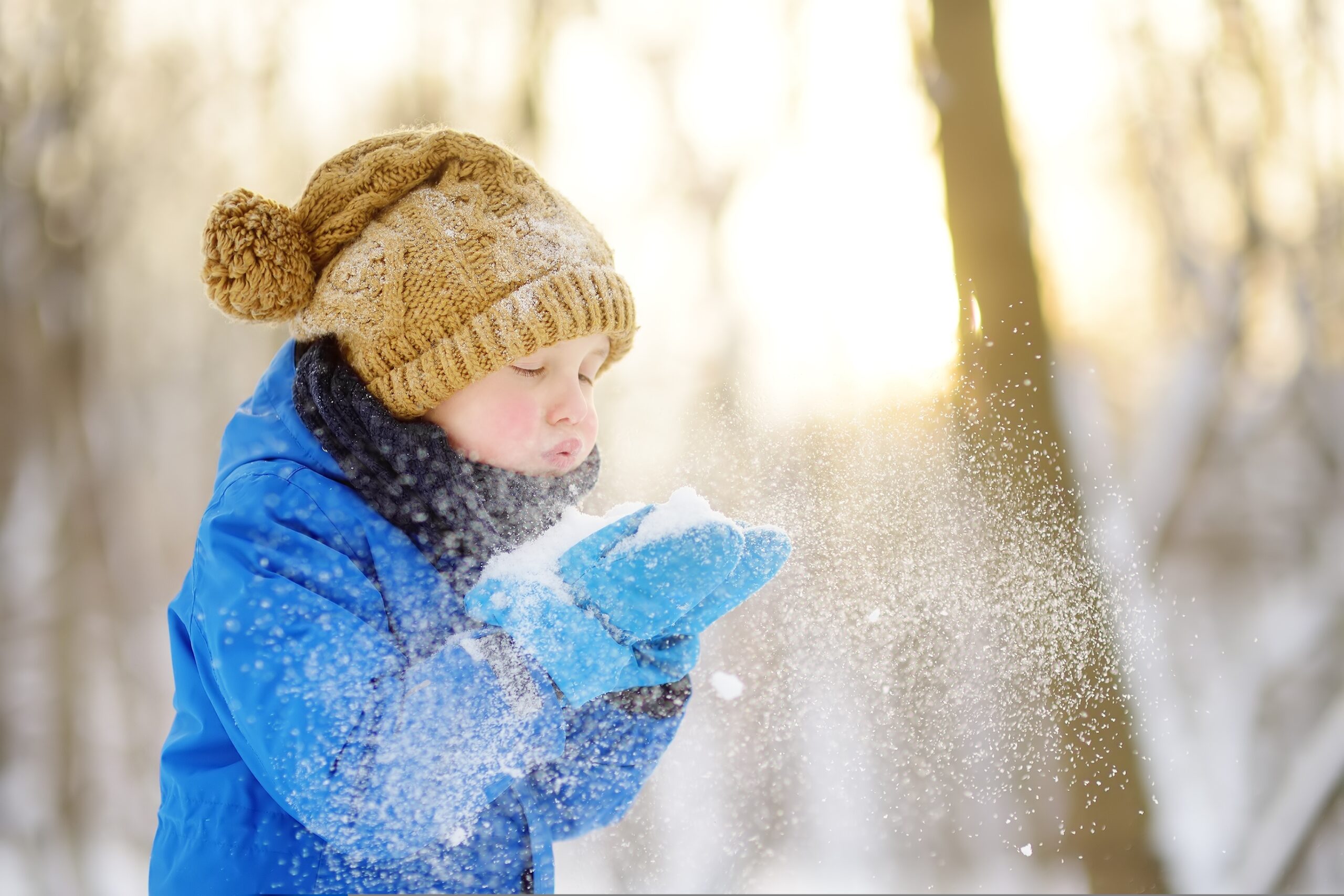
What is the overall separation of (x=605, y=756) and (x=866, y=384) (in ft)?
1.72

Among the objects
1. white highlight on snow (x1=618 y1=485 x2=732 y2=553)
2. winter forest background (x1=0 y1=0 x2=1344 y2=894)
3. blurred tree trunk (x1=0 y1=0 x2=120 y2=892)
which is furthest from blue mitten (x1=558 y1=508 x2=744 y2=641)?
blurred tree trunk (x1=0 y1=0 x2=120 y2=892)

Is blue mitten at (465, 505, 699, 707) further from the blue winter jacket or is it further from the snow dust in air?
the snow dust in air

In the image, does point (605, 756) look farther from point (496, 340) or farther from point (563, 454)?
point (496, 340)

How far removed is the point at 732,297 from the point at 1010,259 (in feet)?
1.17

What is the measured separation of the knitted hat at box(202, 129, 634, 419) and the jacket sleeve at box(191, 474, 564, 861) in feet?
0.59

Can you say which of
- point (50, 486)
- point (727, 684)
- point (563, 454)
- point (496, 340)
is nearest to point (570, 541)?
point (563, 454)

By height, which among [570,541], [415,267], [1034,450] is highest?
[415,267]

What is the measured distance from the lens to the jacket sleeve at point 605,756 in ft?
2.77

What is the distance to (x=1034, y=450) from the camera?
1.06 metres

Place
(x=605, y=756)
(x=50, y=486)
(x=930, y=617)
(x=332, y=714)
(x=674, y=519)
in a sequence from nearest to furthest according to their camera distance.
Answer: (x=332, y=714) < (x=674, y=519) < (x=605, y=756) < (x=930, y=617) < (x=50, y=486)

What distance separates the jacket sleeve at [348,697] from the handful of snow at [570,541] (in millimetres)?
58

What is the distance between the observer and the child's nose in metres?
0.82

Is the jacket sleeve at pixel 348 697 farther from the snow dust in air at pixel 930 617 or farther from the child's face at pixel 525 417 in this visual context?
the snow dust in air at pixel 930 617

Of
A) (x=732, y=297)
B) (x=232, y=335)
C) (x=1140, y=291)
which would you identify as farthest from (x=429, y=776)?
(x=232, y=335)
